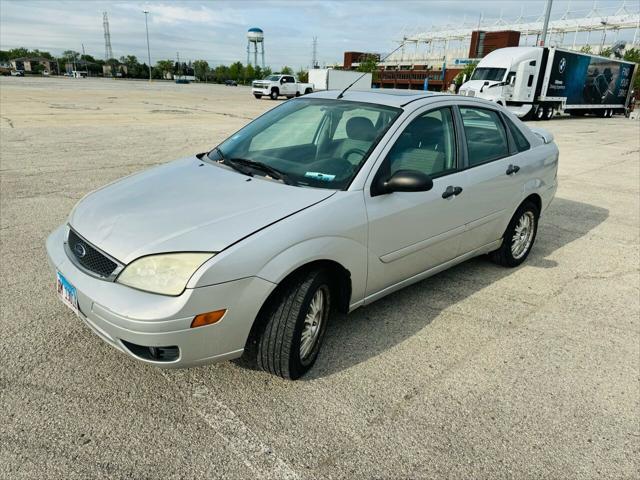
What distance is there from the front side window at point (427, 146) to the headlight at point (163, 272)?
1471 millimetres

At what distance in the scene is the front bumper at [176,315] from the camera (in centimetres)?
224

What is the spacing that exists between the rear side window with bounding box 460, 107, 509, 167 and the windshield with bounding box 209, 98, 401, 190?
2.70 ft

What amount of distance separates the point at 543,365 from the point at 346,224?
5.31 ft

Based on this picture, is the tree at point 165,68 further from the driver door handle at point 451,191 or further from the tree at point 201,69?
the driver door handle at point 451,191

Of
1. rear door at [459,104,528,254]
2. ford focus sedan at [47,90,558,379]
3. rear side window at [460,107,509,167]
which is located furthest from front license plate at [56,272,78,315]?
rear side window at [460,107,509,167]

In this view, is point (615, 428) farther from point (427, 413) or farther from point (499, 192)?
point (499, 192)

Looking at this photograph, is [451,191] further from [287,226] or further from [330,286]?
[287,226]

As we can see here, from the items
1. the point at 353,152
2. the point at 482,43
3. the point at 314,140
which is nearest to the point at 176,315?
the point at 353,152

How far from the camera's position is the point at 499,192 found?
4062 mm

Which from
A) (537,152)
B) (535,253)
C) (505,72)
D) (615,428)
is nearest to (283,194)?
(615,428)

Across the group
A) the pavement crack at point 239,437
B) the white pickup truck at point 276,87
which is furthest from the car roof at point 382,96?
the white pickup truck at point 276,87

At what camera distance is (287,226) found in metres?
2.51

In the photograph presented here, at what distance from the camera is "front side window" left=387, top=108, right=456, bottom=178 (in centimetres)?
322

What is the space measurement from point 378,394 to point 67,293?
1.83m
